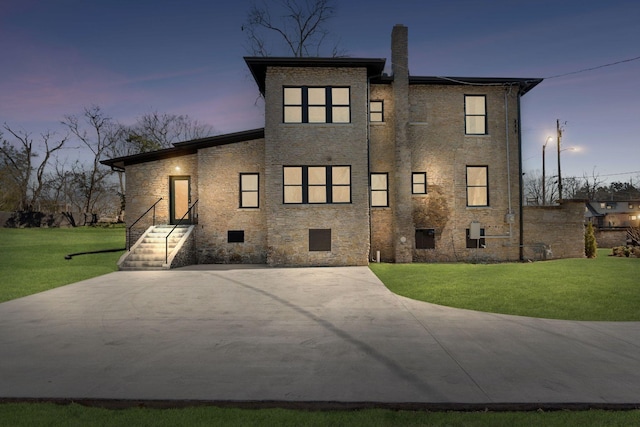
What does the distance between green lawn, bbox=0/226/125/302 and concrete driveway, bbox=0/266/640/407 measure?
105 inches

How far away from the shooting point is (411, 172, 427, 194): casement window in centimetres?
1770

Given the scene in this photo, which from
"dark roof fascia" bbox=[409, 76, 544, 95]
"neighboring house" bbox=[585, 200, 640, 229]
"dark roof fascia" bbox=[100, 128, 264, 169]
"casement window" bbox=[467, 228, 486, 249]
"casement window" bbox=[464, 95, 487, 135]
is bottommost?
"casement window" bbox=[467, 228, 486, 249]

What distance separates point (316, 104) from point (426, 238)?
816cm

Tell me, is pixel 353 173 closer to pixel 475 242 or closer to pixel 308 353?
pixel 475 242

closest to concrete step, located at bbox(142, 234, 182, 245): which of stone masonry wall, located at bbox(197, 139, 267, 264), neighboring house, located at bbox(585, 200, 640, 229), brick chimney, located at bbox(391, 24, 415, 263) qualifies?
stone masonry wall, located at bbox(197, 139, 267, 264)

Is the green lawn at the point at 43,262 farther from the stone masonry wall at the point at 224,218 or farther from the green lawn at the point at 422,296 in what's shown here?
the stone masonry wall at the point at 224,218

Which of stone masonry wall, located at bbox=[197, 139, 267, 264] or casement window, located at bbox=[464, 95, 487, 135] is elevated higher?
casement window, located at bbox=[464, 95, 487, 135]

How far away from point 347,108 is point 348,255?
645 centimetres

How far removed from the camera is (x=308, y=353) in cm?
511

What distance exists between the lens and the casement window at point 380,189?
17.6m

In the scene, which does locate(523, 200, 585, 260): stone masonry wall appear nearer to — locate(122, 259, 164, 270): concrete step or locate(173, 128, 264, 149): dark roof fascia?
locate(173, 128, 264, 149): dark roof fascia

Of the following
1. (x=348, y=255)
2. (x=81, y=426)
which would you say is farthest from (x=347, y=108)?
(x=81, y=426)

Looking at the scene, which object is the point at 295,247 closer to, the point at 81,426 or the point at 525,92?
the point at 81,426

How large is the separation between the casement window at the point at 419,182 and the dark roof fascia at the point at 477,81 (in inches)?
174
